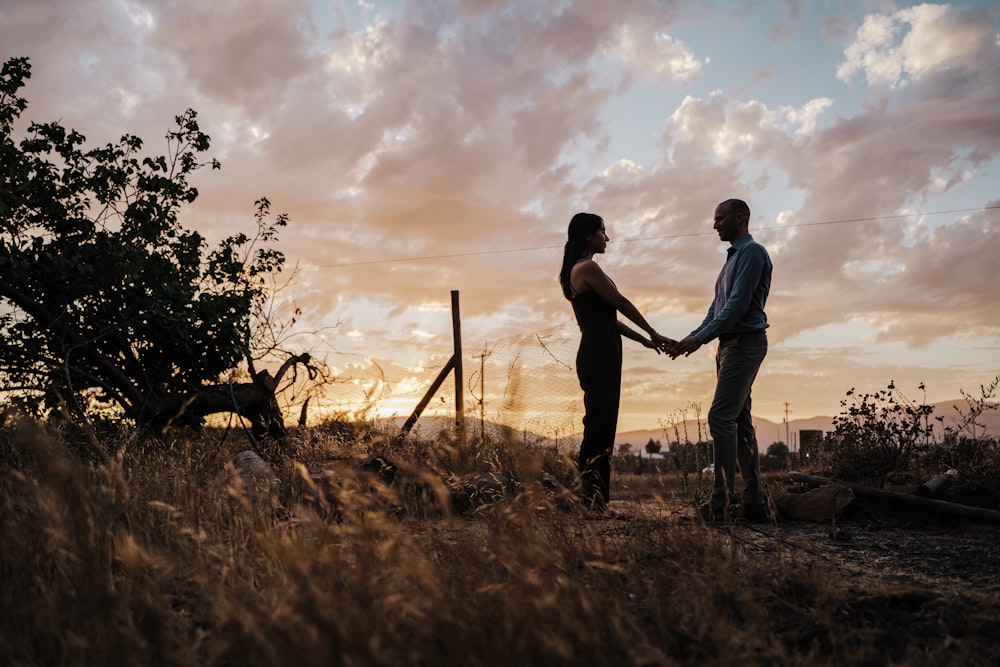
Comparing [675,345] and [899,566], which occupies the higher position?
[675,345]

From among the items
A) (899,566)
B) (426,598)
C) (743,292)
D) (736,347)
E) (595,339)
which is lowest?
(899,566)

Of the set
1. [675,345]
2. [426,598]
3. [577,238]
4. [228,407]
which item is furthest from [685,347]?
[228,407]

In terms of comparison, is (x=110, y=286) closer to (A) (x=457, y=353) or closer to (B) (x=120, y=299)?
(B) (x=120, y=299)

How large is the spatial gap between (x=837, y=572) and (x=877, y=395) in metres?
6.59

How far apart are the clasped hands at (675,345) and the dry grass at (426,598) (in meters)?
2.07

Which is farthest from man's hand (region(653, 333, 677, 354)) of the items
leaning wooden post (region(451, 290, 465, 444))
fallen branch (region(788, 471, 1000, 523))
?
leaning wooden post (region(451, 290, 465, 444))

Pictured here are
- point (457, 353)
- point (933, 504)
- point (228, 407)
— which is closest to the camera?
point (933, 504)

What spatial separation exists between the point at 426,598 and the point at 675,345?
418cm

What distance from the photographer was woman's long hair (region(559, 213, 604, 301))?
6039mm

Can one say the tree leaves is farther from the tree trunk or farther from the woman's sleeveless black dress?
the woman's sleeveless black dress

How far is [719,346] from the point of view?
235 inches

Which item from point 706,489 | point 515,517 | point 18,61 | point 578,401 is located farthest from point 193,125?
point 515,517

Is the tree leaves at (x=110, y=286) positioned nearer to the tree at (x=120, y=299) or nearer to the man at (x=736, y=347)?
the tree at (x=120, y=299)

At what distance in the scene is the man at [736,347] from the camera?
5640 millimetres
